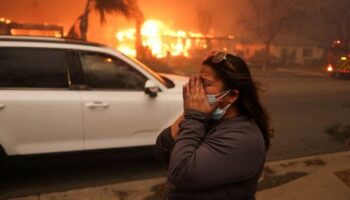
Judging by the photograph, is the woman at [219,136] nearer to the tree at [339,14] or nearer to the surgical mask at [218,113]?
the surgical mask at [218,113]

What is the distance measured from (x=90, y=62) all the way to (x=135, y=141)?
1029 mm

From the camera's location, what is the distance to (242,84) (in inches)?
67.2

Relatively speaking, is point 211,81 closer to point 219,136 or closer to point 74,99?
point 219,136

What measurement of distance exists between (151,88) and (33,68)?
50.9 inches

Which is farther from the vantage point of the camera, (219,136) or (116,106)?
(116,106)

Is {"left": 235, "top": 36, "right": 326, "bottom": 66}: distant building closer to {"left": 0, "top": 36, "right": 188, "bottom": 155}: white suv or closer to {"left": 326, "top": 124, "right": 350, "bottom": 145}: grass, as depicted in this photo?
{"left": 326, "top": 124, "right": 350, "bottom": 145}: grass

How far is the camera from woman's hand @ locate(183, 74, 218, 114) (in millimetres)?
1652

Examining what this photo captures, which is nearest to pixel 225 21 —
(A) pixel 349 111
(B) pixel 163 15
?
(B) pixel 163 15

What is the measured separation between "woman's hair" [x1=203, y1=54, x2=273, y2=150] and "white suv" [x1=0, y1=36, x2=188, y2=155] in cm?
305

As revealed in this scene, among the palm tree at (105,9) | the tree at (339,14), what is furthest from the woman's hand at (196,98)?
the tree at (339,14)

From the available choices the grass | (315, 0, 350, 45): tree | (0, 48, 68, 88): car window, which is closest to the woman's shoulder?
(0, 48, 68, 88): car window

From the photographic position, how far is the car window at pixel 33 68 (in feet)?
14.5

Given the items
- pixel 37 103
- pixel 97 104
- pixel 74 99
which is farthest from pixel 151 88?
pixel 37 103

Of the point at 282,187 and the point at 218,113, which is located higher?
the point at 218,113
